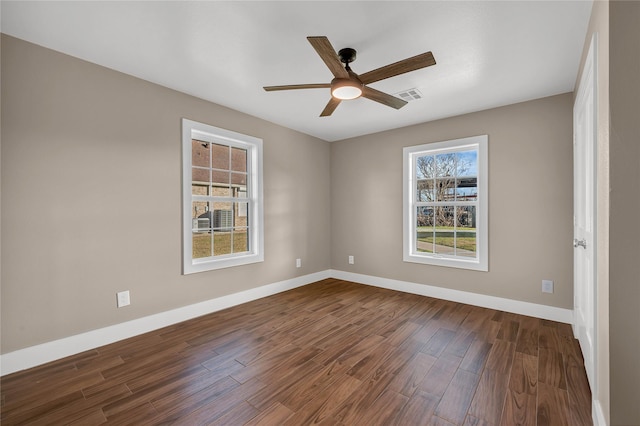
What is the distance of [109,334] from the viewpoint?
2604mm

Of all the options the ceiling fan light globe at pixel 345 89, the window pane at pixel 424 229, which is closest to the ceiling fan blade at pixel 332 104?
the ceiling fan light globe at pixel 345 89

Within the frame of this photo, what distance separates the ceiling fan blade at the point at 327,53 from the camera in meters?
1.67

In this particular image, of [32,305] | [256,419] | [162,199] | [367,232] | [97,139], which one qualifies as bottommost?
[256,419]

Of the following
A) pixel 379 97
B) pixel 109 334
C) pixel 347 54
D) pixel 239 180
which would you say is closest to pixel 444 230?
pixel 379 97

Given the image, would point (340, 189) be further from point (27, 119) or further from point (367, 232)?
point (27, 119)

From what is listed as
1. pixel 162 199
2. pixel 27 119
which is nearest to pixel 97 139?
pixel 27 119

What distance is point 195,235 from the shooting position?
137 inches

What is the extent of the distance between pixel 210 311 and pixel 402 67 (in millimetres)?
3190

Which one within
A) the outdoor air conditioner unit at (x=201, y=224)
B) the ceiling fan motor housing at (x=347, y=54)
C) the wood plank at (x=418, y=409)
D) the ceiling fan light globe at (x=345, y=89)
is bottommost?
the wood plank at (x=418, y=409)

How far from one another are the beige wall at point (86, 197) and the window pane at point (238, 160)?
0.42m

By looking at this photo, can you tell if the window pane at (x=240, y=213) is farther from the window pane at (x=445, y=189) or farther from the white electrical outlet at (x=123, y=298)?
the window pane at (x=445, y=189)

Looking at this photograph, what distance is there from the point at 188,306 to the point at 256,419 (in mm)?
1886

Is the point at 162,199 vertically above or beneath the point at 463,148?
beneath

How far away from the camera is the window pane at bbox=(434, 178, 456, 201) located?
393 centimetres
